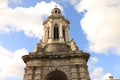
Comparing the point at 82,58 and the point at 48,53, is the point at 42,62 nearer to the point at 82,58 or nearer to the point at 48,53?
the point at 48,53

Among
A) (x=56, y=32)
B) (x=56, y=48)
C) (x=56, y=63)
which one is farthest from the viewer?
(x=56, y=32)

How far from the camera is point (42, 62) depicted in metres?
32.1

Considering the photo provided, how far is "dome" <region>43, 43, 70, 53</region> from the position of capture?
33.6 meters

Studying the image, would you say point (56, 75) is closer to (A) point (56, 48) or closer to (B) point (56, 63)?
(B) point (56, 63)

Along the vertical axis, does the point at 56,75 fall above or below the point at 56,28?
below

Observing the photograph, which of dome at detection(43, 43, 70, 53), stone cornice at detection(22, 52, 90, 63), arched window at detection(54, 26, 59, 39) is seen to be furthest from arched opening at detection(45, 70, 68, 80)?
arched window at detection(54, 26, 59, 39)

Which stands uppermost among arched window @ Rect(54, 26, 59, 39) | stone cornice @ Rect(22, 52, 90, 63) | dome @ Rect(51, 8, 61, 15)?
dome @ Rect(51, 8, 61, 15)

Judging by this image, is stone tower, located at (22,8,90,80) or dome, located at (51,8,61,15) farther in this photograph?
dome, located at (51,8,61,15)

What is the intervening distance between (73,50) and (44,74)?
5.13m

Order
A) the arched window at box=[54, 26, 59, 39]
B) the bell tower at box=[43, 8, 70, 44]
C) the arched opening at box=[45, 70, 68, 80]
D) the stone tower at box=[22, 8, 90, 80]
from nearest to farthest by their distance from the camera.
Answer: the stone tower at box=[22, 8, 90, 80] < the arched opening at box=[45, 70, 68, 80] < the bell tower at box=[43, 8, 70, 44] < the arched window at box=[54, 26, 59, 39]

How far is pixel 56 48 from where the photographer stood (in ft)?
112

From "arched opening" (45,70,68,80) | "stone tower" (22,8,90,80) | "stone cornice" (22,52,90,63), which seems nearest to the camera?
"stone tower" (22,8,90,80)

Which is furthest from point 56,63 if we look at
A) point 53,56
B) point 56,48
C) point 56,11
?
point 56,11

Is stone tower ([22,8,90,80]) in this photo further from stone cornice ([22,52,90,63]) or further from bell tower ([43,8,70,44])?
bell tower ([43,8,70,44])
